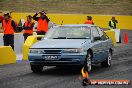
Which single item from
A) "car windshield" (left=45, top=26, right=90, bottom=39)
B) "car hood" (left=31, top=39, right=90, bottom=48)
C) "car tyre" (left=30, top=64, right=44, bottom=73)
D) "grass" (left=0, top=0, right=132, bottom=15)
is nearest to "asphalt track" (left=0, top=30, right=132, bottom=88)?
"car tyre" (left=30, top=64, right=44, bottom=73)

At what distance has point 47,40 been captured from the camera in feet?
49.3

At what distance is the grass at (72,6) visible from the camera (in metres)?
56.9

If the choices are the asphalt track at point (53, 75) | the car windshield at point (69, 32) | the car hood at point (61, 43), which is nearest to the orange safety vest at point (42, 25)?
the asphalt track at point (53, 75)

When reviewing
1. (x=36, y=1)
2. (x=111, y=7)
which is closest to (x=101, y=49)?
(x=111, y=7)

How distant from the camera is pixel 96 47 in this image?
1530 centimetres

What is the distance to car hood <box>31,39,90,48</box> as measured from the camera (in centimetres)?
1417

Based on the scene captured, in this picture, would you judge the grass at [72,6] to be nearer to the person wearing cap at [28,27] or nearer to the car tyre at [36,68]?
the person wearing cap at [28,27]

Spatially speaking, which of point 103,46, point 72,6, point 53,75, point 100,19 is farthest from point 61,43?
point 72,6

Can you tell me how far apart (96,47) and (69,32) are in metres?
0.92

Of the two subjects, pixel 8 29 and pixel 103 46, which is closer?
pixel 103 46

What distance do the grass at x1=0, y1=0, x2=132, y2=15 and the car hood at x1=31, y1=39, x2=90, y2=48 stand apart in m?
41.3

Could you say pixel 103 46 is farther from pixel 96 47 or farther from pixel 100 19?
pixel 100 19

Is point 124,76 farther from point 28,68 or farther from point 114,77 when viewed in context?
point 28,68

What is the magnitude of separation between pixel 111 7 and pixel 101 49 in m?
42.0
